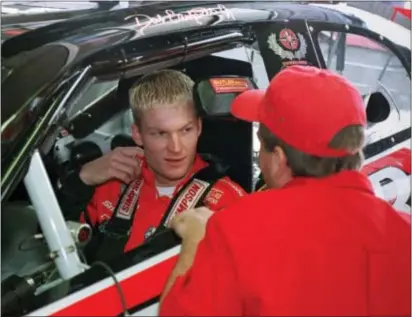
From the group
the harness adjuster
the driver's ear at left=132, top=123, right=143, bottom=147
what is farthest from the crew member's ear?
the harness adjuster

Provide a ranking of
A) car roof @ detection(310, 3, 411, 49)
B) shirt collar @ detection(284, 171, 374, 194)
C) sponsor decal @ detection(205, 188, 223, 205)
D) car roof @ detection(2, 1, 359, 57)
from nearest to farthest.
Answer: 1. shirt collar @ detection(284, 171, 374, 194)
2. car roof @ detection(2, 1, 359, 57)
3. sponsor decal @ detection(205, 188, 223, 205)
4. car roof @ detection(310, 3, 411, 49)

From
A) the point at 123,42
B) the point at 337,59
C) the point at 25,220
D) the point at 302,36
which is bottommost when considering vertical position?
the point at 25,220

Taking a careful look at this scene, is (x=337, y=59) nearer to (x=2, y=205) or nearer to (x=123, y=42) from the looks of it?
(x=123, y=42)

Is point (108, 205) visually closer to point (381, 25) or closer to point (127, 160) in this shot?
point (127, 160)

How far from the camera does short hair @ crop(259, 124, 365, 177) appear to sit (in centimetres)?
167

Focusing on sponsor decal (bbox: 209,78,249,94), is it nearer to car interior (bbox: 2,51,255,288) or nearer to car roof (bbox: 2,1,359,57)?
car interior (bbox: 2,51,255,288)

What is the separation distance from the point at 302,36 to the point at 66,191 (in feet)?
3.49

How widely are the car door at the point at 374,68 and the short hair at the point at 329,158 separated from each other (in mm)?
642

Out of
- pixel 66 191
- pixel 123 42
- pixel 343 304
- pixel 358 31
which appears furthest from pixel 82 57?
pixel 358 31

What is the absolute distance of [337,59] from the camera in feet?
10.2

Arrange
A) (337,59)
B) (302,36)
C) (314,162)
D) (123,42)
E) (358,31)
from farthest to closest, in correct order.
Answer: (337,59) → (358,31) → (302,36) → (123,42) → (314,162)

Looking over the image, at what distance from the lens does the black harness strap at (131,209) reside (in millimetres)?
2178

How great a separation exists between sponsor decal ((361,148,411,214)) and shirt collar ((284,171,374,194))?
925mm

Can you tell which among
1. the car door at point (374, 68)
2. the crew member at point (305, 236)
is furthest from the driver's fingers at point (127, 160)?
→ the crew member at point (305, 236)
